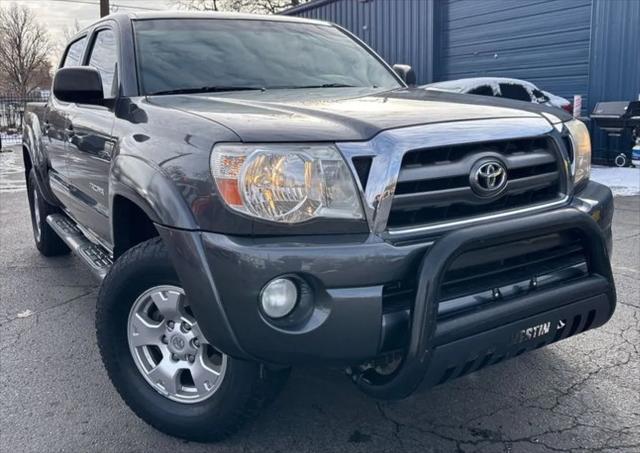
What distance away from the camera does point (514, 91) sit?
1196cm

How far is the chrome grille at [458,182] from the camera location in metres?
2.25

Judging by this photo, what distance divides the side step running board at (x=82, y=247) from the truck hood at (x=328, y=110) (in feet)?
3.28

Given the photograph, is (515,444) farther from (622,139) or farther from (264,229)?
(622,139)

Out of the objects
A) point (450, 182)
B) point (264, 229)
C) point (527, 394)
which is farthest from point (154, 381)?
point (527, 394)

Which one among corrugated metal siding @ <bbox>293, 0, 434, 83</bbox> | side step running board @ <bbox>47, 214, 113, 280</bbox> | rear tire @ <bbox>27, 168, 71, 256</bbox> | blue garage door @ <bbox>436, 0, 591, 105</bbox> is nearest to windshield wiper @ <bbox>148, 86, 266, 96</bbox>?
side step running board @ <bbox>47, 214, 113, 280</bbox>

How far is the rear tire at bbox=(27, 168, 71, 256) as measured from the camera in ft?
17.8

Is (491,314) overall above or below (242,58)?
below

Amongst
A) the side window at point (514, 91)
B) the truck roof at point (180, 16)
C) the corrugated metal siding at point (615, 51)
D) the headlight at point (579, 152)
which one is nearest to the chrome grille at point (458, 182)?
the headlight at point (579, 152)

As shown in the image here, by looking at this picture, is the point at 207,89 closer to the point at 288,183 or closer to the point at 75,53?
the point at 288,183

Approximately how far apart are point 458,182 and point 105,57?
2.52 metres

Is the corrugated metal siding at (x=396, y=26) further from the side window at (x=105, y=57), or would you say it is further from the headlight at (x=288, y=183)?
the headlight at (x=288, y=183)

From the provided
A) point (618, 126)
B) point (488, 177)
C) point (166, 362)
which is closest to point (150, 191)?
point (166, 362)

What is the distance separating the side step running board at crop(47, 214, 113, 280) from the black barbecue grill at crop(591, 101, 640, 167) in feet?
32.7

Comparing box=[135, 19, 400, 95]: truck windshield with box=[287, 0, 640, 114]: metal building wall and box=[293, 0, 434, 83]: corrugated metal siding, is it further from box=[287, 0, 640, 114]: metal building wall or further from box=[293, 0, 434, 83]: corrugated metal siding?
box=[293, 0, 434, 83]: corrugated metal siding
